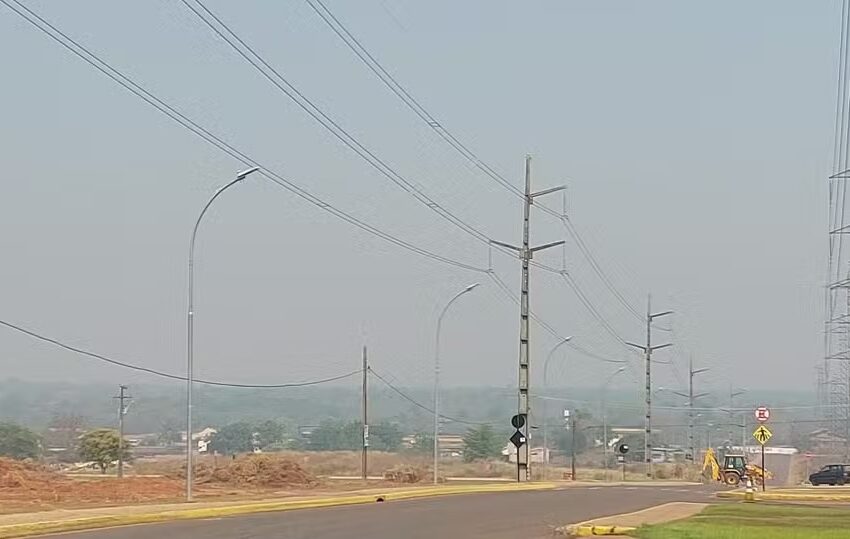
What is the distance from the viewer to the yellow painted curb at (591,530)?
104ft

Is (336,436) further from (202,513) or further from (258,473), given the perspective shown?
(202,513)

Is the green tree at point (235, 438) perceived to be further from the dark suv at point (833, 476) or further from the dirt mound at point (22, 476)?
the dirt mound at point (22, 476)

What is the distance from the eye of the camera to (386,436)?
138 meters

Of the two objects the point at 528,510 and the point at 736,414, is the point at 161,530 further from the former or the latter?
the point at 736,414

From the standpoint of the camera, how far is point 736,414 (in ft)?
405

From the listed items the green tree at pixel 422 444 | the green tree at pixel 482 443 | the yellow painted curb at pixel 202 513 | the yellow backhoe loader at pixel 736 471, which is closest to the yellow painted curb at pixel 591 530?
the yellow painted curb at pixel 202 513

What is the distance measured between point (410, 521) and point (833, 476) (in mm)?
60047

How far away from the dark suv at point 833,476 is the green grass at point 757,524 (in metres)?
42.9

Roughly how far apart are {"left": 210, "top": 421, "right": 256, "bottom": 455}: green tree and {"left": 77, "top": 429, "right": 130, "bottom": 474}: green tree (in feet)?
71.8

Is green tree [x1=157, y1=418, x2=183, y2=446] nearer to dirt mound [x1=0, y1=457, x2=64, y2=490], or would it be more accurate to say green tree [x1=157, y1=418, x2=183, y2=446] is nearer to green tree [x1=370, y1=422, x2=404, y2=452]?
green tree [x1=370, y1=422, x2=404, y2=452]

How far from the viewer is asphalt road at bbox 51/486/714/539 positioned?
30.7 metres

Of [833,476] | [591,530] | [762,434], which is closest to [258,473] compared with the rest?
[762,434]

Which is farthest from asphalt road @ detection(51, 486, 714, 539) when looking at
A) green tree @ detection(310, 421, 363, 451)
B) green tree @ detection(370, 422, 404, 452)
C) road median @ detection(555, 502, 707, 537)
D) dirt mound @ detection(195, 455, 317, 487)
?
green tree @ detection(310, 421, 363, 451)

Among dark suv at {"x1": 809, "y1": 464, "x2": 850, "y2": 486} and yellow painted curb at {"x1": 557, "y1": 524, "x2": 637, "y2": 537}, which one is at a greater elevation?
yellow painted curb at {"x1": 557, "y1": 524, "x2": 637, "y2": 537}
